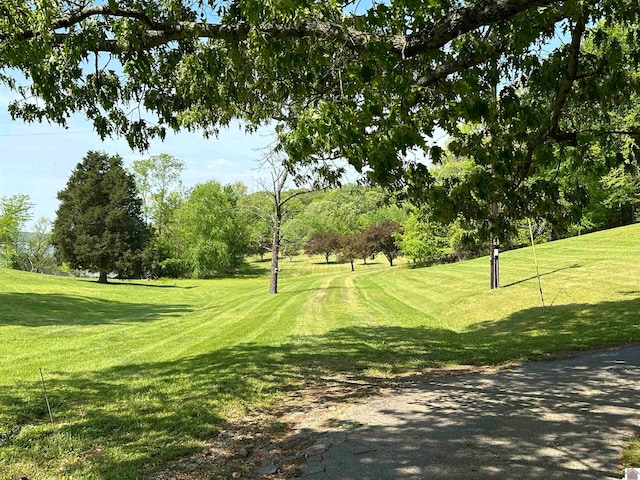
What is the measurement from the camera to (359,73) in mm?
4668

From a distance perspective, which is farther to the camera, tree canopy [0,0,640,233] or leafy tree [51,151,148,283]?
leafy tree [51,151,148,283]

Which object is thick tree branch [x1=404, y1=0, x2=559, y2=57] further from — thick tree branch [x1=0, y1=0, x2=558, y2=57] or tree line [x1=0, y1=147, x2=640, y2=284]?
tree line [x1=0, y1=147, x2=640, y2=284]

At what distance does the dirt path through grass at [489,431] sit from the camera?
154 inches

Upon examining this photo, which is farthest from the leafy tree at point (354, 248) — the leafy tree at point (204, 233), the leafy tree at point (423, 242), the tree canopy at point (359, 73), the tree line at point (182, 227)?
the tree canopy at point (359, 73)

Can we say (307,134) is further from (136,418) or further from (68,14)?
(136,418)

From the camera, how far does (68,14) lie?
5492mm

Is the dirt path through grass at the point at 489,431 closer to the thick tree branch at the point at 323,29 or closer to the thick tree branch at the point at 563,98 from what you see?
the thick tree branch at the point at 563,98

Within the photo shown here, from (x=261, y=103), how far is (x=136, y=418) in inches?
221

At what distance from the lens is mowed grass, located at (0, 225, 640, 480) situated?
515 cm

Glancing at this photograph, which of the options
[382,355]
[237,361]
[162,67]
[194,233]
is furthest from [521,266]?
[194,233]

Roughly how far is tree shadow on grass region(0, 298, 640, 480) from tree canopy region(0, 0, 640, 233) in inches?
133

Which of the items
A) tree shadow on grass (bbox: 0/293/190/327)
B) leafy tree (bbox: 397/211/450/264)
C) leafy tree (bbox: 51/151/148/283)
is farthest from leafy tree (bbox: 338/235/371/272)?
tree shadow on grass (bbox: 0/293/190/327)

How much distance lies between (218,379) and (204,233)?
51.7 metres

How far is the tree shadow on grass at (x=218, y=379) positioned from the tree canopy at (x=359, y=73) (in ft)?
11.1
